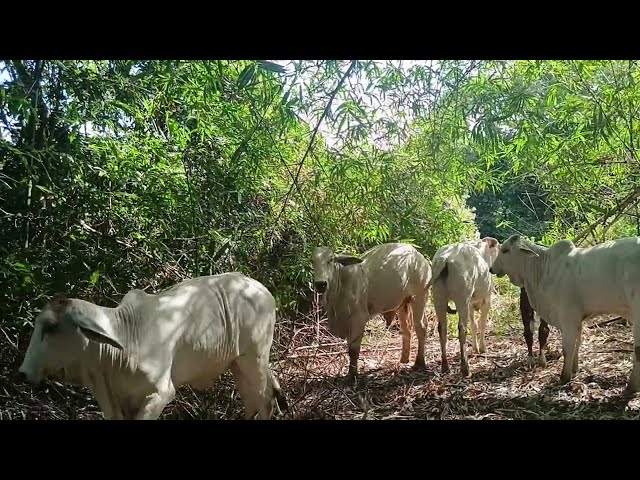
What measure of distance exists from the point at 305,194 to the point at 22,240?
5.98 ft

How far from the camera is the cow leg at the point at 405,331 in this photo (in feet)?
14.9

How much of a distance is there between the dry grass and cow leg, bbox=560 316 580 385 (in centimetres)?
7

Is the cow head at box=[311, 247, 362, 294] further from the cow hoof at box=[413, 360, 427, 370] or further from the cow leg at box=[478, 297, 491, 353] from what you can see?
the cow leg at box=[478, 297, 491, 353]

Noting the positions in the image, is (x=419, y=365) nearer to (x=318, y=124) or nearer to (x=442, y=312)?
(x=442, y=312)

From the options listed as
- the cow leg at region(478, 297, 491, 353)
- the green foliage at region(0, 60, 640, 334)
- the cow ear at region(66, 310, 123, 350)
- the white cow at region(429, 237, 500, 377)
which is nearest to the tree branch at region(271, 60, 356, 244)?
the green foliage at region(0, 60, 640, 334)

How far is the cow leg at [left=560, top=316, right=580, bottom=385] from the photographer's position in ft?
12.2

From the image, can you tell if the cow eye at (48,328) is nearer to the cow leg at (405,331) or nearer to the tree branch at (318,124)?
the tree branch at (318,124)

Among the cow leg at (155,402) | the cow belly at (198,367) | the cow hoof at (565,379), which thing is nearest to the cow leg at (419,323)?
the cow hoof at (565,379)

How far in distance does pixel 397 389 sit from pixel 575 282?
1.28m

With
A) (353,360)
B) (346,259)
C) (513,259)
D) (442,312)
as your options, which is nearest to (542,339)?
(513,259)

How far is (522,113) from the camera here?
4035 millimetres

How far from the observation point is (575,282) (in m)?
3.76
